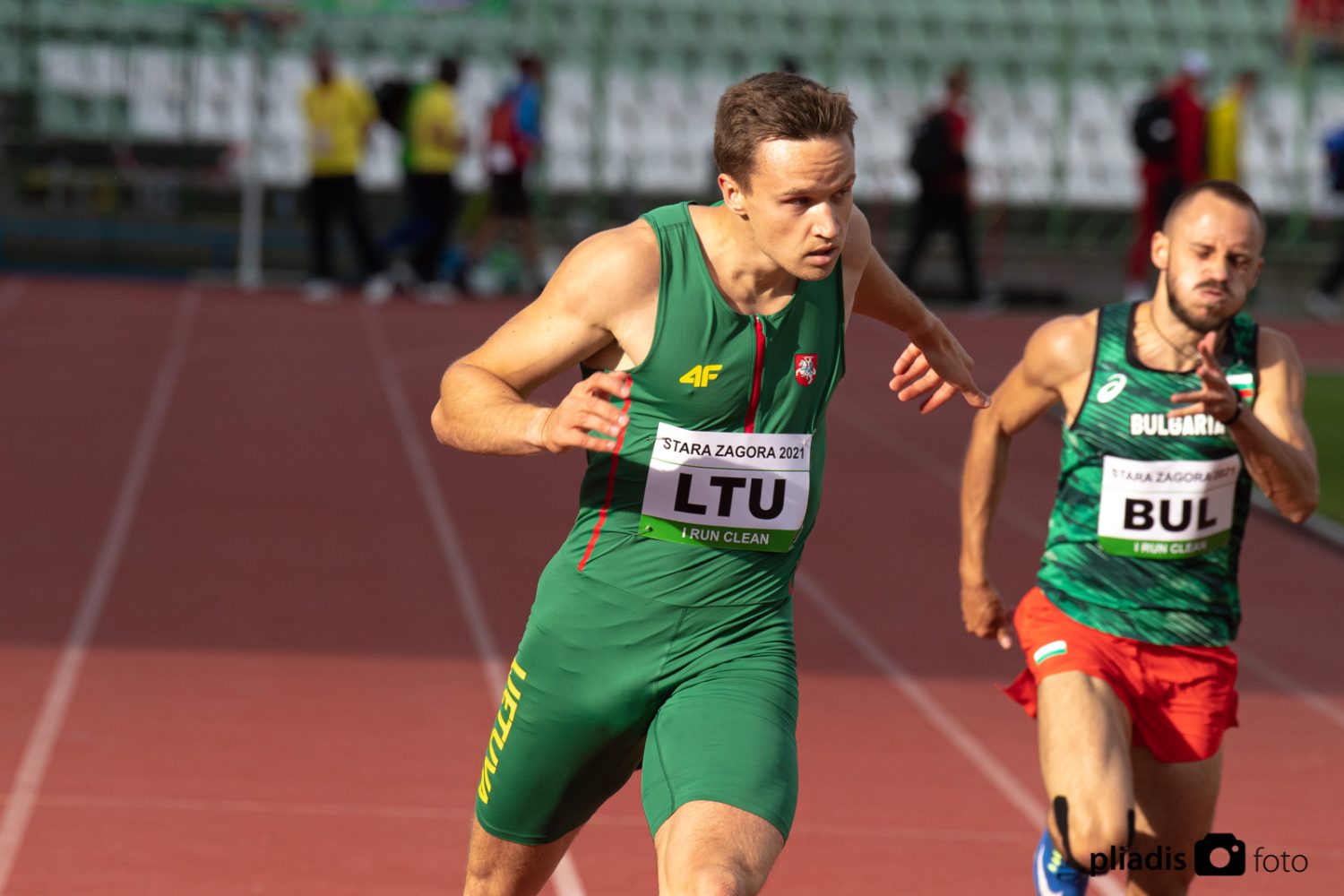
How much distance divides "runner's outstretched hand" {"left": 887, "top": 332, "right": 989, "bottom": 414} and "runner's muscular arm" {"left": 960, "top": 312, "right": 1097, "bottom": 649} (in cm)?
57

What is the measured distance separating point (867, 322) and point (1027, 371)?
13.3 metres

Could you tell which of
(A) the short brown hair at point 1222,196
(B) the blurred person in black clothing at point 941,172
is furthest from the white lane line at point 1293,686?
(B) the blurred person in black clothing at point 941,172

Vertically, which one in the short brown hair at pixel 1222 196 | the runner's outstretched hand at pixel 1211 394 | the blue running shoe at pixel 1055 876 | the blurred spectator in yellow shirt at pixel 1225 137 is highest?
the short brown hair at pixel 1222 196

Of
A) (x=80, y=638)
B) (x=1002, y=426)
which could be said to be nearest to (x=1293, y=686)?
(x=1002, y=426)

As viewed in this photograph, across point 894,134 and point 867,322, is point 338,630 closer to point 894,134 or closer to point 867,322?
point 867,322

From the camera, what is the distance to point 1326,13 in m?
24.5

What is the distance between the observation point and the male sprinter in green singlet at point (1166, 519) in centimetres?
445

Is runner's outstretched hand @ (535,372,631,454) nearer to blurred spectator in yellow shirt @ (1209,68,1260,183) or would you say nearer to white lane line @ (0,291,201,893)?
white lane line @ (0,291,201,893)

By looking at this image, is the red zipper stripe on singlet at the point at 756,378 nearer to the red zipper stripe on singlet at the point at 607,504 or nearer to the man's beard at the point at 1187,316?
the red zipper stripe on singlet at the point at 607,504

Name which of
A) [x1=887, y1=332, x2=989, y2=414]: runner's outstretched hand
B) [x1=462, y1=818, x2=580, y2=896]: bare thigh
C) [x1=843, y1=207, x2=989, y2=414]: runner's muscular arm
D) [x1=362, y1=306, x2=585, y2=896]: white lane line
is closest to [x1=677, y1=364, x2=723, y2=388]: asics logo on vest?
[x1=843, y1=207, x2=989, y2=414]: runner's muscular arm

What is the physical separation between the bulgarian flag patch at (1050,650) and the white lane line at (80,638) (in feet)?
8.42

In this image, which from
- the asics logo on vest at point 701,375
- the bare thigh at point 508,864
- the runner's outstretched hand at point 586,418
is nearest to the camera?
the runner's outstretched hand at point 586,418

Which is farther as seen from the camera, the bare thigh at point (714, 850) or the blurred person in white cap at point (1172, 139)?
the blurred person in white cap at point (1172, 139)

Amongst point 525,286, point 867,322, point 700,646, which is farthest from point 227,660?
point 525,286
